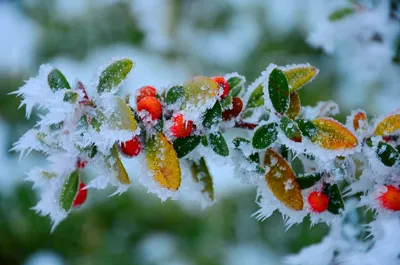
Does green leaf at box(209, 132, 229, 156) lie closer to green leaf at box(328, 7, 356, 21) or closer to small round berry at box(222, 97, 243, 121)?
small round berry at box(222, 97, 243, 121)

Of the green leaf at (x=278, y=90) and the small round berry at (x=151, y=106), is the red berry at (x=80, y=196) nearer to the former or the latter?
the small round berry at (x=151, y=106)

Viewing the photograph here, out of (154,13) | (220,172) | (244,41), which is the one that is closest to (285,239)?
(220,172)

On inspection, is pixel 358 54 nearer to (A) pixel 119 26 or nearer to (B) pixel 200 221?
(B) pixel 200 221

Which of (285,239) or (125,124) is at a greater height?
(125,124)

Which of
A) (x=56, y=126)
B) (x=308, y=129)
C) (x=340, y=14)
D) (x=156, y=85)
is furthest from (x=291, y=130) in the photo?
(x=156, y=85)

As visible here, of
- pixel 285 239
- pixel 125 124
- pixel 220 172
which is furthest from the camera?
pixel 220 172

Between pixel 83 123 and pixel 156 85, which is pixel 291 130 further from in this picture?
pixel 156 85

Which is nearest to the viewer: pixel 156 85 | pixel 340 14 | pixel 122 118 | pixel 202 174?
pixel 122 118
